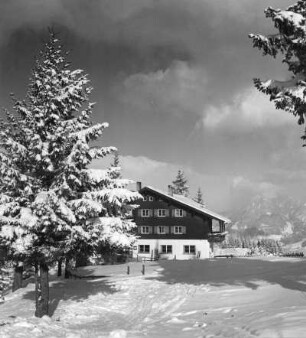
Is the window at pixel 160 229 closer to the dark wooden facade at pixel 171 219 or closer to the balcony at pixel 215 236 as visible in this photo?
the dark wooden facade at pixel 171 219

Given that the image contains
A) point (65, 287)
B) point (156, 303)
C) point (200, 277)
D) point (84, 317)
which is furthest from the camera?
point (200, 277)

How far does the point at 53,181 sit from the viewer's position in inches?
778

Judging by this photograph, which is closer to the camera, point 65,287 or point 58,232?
point 58,232

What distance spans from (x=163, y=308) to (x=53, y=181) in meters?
8.32

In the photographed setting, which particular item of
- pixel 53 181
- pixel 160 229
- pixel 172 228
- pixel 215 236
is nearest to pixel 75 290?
pixel 53 181

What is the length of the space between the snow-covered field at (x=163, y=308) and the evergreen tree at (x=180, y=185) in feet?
158

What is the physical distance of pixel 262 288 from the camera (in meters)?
23.6

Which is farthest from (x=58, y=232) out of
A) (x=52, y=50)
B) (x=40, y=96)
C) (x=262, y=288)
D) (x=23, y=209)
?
(x=262, y=288)

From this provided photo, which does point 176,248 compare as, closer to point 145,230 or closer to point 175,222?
point 175,222

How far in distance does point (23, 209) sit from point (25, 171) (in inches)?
94.2

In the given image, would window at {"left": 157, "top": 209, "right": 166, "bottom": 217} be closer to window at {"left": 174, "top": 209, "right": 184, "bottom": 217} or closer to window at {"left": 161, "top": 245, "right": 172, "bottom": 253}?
window at {"left": 174, "top": 209, "right": 184, "bottom": 217}

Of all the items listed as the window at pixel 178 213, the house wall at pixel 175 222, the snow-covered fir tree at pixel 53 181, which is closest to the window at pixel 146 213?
the house wall at pixel 175 222

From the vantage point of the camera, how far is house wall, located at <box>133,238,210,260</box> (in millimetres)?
62312

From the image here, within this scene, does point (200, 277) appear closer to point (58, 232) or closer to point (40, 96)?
point (58, 232)
